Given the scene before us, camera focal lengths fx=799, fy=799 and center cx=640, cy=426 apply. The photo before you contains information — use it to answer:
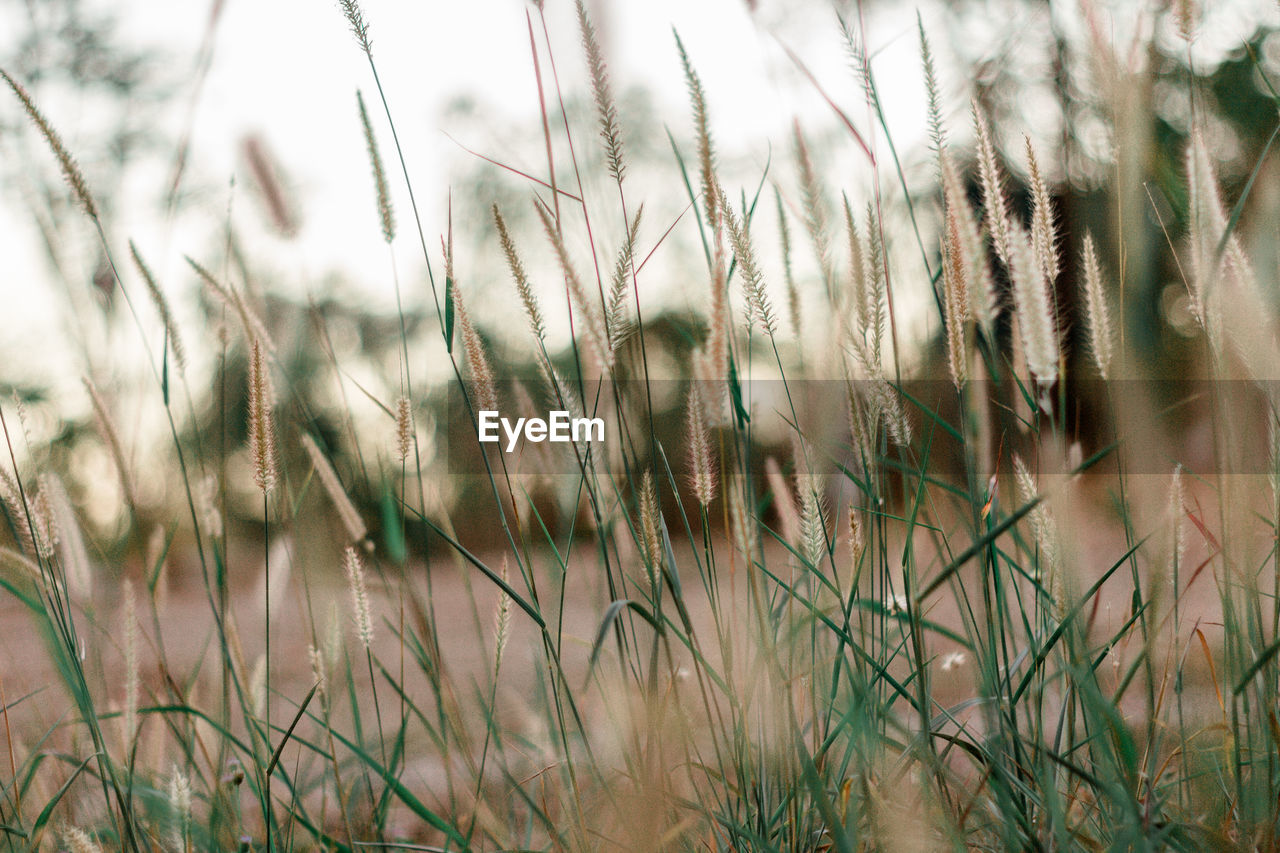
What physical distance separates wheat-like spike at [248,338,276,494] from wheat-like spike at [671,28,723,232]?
323 mm

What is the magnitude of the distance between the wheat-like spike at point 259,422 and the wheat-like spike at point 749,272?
34cm

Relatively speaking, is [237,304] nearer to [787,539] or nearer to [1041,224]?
[787,539]

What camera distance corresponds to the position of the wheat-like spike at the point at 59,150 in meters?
0.55

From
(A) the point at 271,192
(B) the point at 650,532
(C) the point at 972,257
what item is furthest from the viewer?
(A) the point at 271,192

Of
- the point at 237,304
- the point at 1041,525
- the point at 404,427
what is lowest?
the point at 1041,525

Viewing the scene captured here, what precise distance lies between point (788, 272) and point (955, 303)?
19cm

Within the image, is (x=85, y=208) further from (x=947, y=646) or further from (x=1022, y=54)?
(x=1022, y=54)

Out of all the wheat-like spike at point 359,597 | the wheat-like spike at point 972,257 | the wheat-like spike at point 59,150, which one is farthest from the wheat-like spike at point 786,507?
the wheat-like spike at point 59,150

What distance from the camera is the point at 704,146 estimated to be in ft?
1.71

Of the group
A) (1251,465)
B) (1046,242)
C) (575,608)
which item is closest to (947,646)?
(575,608)

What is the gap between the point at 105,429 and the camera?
25.3 inches

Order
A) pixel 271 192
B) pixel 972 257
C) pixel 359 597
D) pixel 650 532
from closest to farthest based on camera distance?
pixel 972 257 < pixel 650 532 < pixel 359 597 < pixel 271 192

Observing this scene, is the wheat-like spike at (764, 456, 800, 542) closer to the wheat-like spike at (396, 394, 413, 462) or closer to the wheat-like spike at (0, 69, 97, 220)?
the wheat-like spike at (396, 394, 413, 462)

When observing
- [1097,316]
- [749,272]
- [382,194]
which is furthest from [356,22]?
[1097,316]
